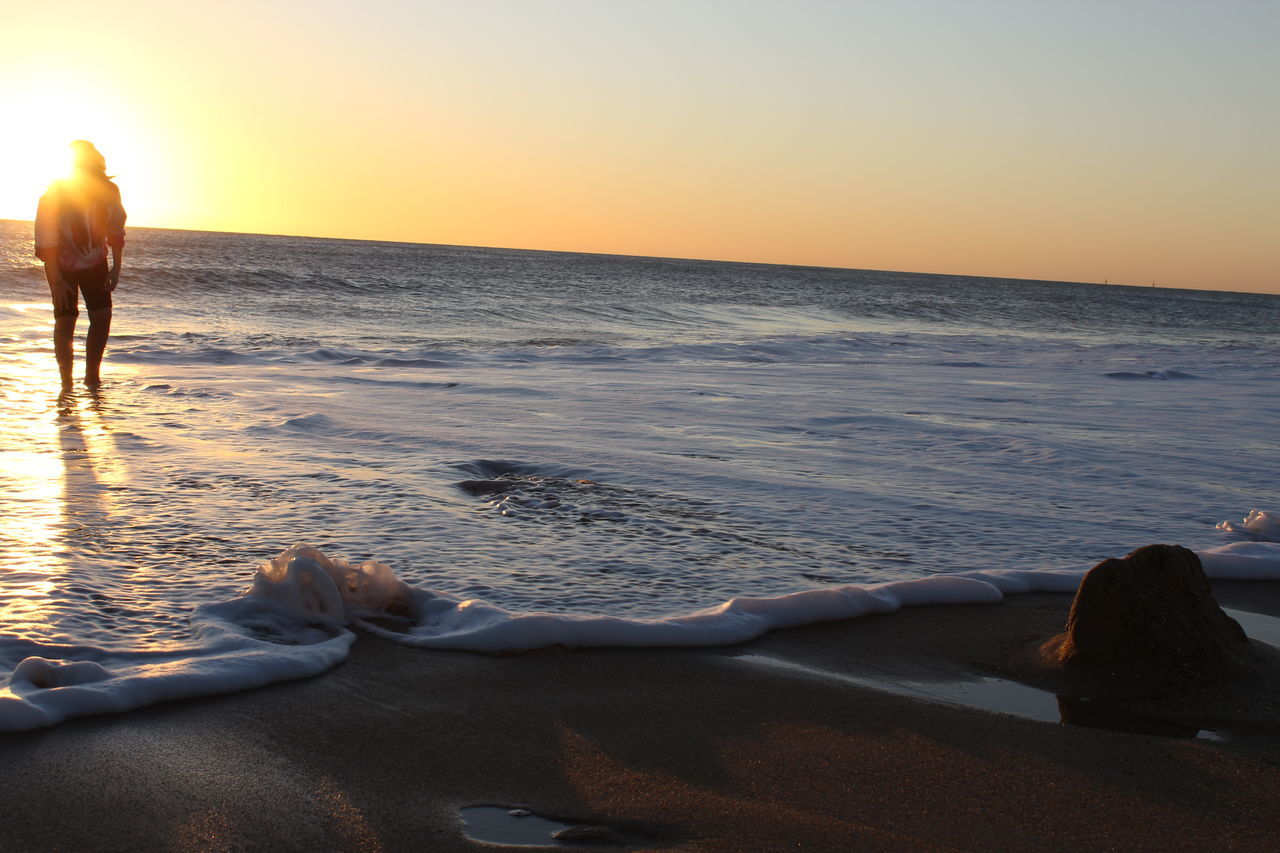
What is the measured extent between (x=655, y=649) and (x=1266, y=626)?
1.96 m

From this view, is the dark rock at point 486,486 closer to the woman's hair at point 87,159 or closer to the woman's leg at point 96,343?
the woman's leg at point 96,343

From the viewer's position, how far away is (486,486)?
468 centimetres

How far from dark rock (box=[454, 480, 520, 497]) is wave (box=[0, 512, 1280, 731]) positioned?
4.68ft

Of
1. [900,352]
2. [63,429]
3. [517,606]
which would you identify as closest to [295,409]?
[63,429]

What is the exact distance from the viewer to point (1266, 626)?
3262 mm

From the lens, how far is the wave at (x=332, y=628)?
7.94 feet

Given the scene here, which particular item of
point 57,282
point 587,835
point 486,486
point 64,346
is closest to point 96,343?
point 64,346

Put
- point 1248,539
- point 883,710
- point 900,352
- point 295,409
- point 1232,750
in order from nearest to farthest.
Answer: point 1232,750 → point 883,710 → point 1248,539 → point 295,409 → point 900,352

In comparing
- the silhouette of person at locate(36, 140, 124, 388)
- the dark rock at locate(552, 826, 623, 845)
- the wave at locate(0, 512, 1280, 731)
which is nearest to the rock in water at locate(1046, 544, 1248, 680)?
the wave at locate(0, 512, 1280, 731)

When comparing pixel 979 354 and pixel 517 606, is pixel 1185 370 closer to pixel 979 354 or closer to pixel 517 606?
pixel 979 354

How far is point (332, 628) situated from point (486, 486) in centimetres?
182

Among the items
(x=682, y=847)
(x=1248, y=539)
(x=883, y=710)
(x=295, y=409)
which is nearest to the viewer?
(x=682, y=847)

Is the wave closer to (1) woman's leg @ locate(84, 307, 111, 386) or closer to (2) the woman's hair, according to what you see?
(1) woman's leg @ locate(84, 307, 111, 386)

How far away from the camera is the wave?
2.42m
